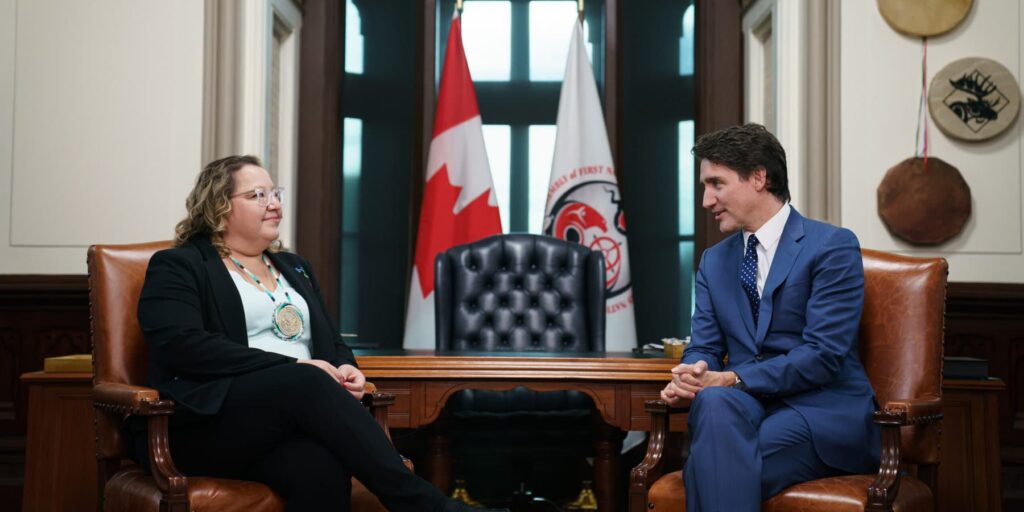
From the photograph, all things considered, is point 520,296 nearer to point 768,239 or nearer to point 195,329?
point 768,239

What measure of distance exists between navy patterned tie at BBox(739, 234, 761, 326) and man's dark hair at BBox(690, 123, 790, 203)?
0.14 m

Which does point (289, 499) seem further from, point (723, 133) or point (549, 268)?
point (549, 268)

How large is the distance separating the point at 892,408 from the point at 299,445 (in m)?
1.30

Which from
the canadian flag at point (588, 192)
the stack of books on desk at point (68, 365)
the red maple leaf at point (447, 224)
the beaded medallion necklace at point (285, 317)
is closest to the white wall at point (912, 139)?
the canadian flag at point (588, 192)

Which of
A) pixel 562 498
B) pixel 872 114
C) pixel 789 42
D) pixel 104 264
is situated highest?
pixel 789 42

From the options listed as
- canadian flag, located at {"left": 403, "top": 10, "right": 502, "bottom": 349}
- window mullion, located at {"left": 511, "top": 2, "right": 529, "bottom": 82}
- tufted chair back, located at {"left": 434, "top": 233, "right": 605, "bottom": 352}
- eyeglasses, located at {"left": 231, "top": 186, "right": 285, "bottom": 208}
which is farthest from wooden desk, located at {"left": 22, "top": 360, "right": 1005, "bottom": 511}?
window mullion, located at {"left": 511, "top": 2, "right": 529, "bottom": 82}

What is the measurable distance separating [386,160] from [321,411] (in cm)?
Answer: 333

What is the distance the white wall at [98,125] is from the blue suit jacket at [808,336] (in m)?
2.35

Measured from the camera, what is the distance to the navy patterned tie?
2.42m

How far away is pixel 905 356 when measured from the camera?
246cm

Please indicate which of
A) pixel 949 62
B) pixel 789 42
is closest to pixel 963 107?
pixel 949 62

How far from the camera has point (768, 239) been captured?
244 cm

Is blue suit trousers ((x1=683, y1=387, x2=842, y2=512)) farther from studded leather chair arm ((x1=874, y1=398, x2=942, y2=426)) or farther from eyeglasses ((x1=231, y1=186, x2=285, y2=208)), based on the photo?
eyeglasses ((x1=231, y1=186, x2=285, y2=208))

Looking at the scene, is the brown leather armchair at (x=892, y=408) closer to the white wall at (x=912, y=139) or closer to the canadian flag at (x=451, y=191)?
the white wall at (x=912, y=139)
